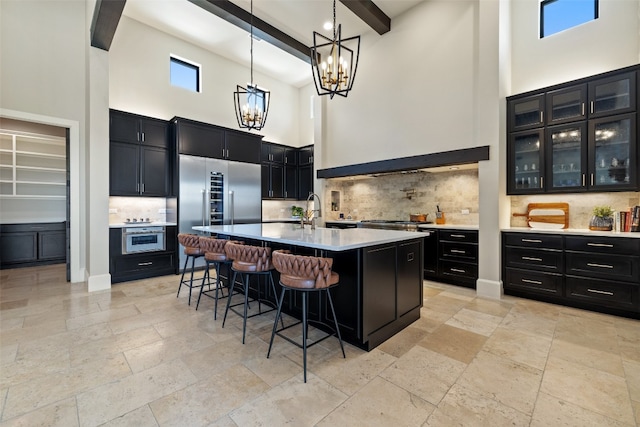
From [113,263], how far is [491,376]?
5348 mm

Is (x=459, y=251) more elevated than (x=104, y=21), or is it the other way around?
(x=104, y=21)

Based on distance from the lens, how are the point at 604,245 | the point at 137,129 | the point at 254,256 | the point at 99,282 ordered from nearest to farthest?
the point at 254,256, the point at 604,245, the point at 99,282, the point at 137,129

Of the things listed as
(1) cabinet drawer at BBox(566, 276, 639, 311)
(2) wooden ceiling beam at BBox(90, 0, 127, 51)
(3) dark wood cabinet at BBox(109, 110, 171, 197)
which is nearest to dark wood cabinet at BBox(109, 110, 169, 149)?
(3) dark wood cabinet at BBox(109, 110, 171, 197)

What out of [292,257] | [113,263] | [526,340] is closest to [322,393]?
[292,257]

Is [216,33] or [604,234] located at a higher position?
[216,33]

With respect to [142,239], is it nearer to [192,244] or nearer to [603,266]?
[192,244]

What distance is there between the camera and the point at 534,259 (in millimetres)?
3730

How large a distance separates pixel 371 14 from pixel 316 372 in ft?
17.4

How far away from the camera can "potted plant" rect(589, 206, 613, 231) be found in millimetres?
3422

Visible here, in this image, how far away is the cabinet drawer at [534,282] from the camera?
11.7ft

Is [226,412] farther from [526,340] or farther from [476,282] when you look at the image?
[476,282]

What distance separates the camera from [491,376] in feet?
6.90

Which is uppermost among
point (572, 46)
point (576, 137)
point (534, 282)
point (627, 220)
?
point (572, 46)

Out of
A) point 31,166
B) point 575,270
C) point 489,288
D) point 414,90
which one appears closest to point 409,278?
point 489,288
